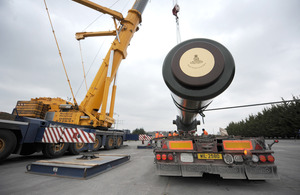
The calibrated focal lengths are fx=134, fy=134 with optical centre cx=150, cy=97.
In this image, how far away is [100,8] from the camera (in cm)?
930

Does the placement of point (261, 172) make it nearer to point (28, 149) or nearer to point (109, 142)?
point (28, 149)

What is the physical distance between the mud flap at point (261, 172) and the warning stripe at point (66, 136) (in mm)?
4263

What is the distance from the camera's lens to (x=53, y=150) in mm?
5512

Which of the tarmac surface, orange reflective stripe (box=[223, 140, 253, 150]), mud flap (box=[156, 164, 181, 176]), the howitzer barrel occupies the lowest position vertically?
the tarmac surface

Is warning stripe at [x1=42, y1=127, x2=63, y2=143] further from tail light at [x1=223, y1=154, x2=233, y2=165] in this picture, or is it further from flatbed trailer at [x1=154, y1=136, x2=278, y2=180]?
tail light at [x1=223, y1=154, x2=233, y2=165]

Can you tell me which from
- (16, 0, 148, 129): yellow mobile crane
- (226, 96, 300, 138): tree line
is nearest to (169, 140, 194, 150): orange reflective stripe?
(16, 0, 148, 129): yellow mobile crane

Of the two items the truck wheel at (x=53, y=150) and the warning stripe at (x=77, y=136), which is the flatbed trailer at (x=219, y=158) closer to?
the warning stripe at (x=77, y=136)

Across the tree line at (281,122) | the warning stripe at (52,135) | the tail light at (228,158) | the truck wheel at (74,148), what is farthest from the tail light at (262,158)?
the tree line at (281,122)

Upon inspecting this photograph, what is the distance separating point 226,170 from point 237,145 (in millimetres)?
486

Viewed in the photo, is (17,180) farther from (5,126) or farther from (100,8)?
(100,8)

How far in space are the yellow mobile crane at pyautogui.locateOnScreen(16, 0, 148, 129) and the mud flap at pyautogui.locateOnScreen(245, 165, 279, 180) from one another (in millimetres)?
7218

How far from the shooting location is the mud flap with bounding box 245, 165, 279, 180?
7.22ft

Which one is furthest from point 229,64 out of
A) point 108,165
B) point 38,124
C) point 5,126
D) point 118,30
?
point 118,30

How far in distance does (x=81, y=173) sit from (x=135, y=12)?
10795 millimetres
